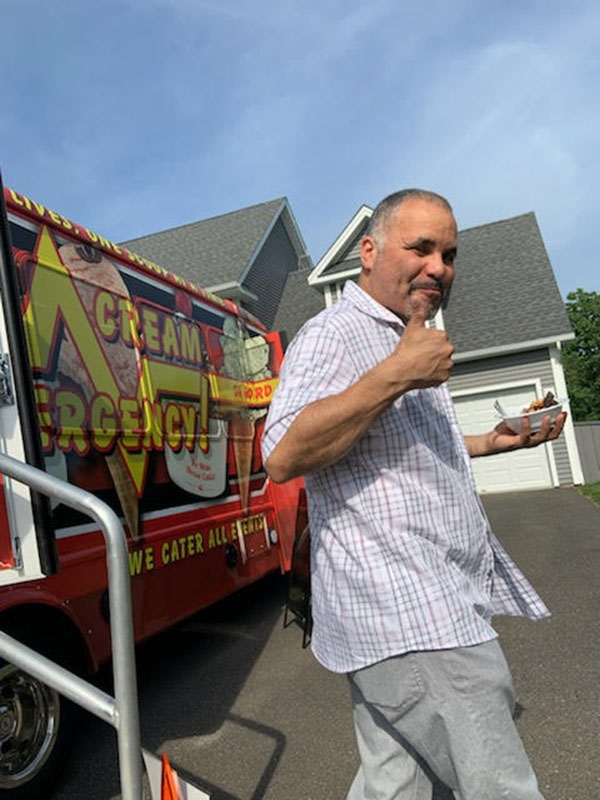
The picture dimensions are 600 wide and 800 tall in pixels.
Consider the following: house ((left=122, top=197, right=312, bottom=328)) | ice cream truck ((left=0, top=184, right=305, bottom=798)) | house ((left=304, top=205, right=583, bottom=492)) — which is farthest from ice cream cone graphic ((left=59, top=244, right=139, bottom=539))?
house ((left=122, top=197, right=312, bottom=328))

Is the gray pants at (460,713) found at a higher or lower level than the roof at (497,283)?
lower

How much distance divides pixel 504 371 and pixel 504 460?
1963 mm

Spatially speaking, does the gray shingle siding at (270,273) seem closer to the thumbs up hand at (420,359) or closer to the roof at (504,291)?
the roof at (504,291)

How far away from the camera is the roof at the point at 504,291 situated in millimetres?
14695

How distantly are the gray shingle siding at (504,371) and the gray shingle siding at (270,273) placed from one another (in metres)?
5.64

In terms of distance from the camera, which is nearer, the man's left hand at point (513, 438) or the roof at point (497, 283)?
the man's left hand at point (513, 438)

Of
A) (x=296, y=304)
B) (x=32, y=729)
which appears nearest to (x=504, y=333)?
(x=296, y=304)

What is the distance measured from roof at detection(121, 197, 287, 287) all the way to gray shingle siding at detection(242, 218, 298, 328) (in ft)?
1.35

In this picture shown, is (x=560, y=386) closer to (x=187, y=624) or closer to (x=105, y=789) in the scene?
(x=187, y=624)

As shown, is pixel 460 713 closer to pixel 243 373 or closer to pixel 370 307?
pixel 370 307

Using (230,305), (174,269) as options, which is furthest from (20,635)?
(174,269)

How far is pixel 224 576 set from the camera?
4.84 m

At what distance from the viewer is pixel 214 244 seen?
61.6 feet

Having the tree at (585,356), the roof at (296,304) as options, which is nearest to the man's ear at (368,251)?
the roof at (296,304)
